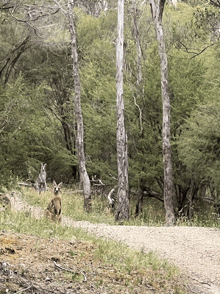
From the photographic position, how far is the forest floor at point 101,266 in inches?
231

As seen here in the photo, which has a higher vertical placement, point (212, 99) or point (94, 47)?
point (94, 47)

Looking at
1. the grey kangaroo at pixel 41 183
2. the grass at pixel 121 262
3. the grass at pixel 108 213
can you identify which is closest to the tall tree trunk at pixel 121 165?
the grass at pixel 108 213

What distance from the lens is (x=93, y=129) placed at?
22.3 m

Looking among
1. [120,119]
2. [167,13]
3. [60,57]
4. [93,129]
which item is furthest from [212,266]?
[60,57]

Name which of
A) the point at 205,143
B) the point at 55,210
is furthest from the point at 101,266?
the point at 205,143

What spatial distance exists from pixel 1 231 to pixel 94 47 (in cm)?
2123

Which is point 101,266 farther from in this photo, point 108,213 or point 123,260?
point 108,213

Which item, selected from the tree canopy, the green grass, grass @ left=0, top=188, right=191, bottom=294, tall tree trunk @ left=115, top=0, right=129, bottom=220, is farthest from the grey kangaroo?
the green grass

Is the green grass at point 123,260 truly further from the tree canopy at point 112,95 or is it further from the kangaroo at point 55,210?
the tree canopy at point 112,95

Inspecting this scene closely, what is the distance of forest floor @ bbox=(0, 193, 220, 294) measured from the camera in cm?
586

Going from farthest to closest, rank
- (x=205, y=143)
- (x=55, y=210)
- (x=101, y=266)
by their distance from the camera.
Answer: (x=205, y=143)
(x=55, y=210)
(x=101, y=266)

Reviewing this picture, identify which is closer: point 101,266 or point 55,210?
point 101,266

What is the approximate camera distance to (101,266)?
6.77 meters

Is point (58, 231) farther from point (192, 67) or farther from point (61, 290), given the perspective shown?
point (192, 67)
